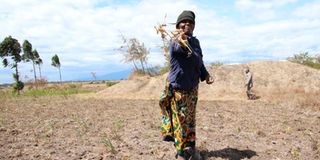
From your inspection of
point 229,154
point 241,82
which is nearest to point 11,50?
point 241,82

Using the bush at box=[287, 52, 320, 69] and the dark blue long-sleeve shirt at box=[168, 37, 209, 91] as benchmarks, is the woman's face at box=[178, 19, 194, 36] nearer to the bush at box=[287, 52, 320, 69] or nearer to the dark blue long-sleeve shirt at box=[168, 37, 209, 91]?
the dark blue long-sleeve shirt at box=[168, 37, 209, 91]

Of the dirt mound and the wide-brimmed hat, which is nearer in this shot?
the wide-brimmed hat

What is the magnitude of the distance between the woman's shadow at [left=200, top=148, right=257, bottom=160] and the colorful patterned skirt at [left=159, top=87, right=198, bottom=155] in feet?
1.80

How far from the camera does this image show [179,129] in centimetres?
392

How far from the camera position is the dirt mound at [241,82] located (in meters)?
21.3

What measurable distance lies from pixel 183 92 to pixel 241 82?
1888 cm

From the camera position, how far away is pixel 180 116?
154 inches

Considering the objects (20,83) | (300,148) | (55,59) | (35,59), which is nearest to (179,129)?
(300,148)

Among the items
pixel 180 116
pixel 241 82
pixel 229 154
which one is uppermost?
pixel 180 116

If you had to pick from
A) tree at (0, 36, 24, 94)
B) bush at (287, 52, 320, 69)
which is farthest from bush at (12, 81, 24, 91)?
bush at (287, 52, 320, 69)

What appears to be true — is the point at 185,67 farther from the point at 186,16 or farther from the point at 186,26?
the point at 186,16

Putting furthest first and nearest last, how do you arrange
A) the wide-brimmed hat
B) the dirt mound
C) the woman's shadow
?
1. the dirt mound
2. the woman's shadow
3. the wide-brimmed hat

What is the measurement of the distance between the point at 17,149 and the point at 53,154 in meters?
0.62

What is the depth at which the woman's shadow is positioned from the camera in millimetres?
4402
